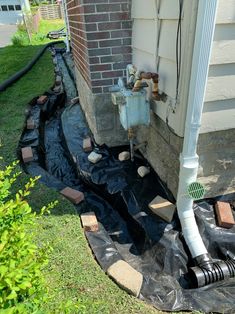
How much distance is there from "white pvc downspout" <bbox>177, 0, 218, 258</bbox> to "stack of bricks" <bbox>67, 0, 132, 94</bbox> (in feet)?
4.59

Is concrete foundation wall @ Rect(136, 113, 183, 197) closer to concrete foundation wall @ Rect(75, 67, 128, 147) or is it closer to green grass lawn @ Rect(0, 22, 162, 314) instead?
concrete foundation wall @ Rect(75, 67, 128, 147)

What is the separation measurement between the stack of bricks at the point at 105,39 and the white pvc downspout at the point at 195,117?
1.40m

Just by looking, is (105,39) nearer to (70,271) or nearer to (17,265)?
(70,271)

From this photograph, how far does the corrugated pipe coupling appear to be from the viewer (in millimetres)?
2027

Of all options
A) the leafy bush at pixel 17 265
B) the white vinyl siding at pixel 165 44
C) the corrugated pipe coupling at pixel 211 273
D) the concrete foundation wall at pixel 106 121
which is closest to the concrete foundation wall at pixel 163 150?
the white vinyl siding at pixel 165 44

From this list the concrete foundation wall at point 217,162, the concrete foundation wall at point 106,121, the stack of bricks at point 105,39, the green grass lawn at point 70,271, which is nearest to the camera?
the green grass lawn at point 70,271

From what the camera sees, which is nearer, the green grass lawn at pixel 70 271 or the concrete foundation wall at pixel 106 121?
the green grass lawn at pixel 70 271

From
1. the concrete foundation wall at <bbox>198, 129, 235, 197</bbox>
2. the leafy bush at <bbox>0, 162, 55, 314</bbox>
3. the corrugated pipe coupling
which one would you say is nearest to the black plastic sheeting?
the corrugated pipe coupling

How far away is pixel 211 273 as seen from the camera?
6.70ft

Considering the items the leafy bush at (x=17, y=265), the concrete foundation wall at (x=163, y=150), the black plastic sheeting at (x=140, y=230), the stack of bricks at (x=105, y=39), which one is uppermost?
the stack of bricks at (x=105, y=39)

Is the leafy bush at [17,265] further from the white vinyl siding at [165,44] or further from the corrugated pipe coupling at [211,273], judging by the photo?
the white vinyl siding at [165,44]

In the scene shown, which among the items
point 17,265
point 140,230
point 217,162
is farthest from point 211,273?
point 17,265

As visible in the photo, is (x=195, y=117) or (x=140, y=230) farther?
(x=140, y=230)

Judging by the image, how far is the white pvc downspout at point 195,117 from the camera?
5.41 feet
